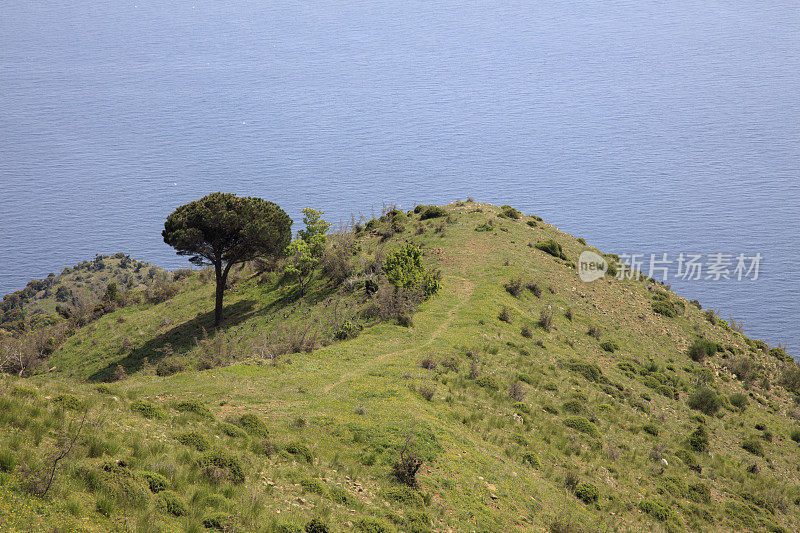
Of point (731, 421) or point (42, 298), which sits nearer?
point (731, 421)

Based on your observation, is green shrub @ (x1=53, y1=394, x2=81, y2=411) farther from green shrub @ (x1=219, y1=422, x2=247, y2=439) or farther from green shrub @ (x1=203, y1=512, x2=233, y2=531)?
green shrub @ (x1=203, y1=512, x2=233, y2=531)

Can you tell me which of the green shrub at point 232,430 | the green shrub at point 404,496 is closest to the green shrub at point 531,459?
the green shrub at point 404,496

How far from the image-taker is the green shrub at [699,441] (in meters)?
28.8

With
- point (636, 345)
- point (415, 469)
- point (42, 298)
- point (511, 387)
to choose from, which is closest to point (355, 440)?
point (415, 469)

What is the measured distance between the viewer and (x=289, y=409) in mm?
22109

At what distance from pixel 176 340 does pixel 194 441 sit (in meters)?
31.9

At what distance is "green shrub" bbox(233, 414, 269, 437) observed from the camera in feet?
62.2

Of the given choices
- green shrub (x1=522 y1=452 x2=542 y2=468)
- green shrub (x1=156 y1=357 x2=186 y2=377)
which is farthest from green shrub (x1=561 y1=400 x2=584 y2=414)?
green shrub (x1=156 y1=357 x2=186 y2=377)

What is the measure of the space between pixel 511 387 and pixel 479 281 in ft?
59.2

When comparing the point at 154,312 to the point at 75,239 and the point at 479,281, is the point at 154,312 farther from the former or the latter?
the point at 75,239

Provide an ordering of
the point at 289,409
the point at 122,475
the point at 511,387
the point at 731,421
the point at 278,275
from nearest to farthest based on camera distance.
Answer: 1. the point at 122,475
2. the point at 289,409
3. the point at 511,387
4. the point at 731,421
5. the point at 278,275

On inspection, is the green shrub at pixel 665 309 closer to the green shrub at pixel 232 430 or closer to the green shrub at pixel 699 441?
the green shrub at pixel 699 441

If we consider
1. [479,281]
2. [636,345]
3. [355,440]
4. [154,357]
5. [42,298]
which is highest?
[479,281]

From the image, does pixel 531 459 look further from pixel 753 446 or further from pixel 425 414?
pixel 753 446
